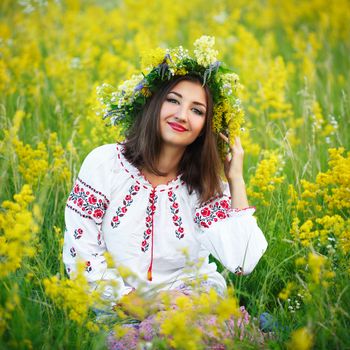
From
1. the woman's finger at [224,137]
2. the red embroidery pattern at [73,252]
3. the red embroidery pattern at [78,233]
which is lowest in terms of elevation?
the red embroidery pattern at [73,252]

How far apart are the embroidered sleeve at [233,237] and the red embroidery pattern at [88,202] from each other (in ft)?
1.61

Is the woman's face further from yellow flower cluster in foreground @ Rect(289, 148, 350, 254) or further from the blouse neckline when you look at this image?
yellow flower cluster in foreground @ Rect(289, 148, 350, 254)

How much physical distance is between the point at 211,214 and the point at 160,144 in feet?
1.44

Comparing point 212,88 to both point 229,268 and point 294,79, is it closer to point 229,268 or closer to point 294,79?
point 229,268

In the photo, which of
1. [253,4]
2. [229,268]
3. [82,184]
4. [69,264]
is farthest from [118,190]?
[253,4]

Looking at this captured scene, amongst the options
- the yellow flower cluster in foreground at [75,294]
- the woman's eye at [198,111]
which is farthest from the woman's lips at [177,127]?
the yellow flower cluster in foreground at [75,294]

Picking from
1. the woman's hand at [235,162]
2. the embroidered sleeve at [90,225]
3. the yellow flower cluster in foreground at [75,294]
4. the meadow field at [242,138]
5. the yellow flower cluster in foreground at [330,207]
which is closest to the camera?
the yellow flower cluster in foreground at [75,294]

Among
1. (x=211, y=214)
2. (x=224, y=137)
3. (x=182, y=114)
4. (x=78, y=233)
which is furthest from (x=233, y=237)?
(x=78, y=233)

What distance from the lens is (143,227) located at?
2.66m

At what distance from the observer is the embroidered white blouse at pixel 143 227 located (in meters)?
2.59

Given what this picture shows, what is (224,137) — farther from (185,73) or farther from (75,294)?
(75,294)

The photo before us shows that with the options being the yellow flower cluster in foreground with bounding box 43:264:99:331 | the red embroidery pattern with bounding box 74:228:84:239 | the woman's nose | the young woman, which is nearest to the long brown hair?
the young woman

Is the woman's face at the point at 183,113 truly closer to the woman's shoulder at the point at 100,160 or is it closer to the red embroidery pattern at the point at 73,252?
the woman's shoulder at the point at 100,160

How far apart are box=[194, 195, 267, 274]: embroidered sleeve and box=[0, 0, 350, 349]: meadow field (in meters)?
0.09
